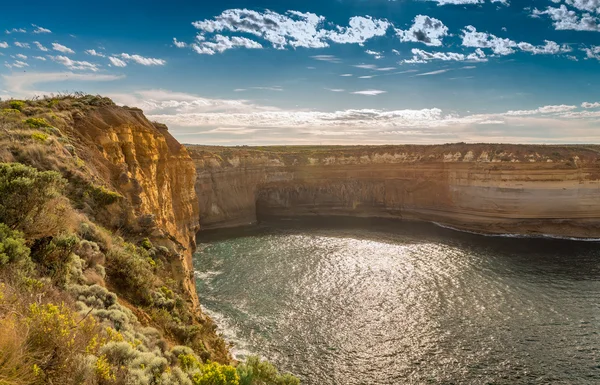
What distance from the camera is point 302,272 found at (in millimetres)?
32781

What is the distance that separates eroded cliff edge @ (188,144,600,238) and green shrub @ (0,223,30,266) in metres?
45.5

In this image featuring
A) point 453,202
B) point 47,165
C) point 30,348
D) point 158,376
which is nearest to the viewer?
point 30,348

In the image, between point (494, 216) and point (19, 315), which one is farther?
point (494, 216)

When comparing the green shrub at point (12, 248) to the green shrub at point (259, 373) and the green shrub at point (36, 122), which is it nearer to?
the green shrub at point (259, 373)

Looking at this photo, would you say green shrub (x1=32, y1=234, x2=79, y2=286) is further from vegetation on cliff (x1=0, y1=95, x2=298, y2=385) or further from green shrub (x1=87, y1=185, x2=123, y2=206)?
green shrub (x1=87, y1=185, x2=123, y2=206)

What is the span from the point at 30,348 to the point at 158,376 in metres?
2.20

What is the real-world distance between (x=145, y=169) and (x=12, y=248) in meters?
18.8

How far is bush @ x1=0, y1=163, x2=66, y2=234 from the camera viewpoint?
28.0ft

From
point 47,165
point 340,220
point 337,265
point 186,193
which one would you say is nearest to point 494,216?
point 340,220

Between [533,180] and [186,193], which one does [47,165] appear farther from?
[533,180]

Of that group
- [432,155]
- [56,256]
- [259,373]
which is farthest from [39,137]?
[432,155]

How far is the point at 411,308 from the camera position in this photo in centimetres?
2539

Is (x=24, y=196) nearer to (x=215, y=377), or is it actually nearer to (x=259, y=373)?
(x=215, y=377)

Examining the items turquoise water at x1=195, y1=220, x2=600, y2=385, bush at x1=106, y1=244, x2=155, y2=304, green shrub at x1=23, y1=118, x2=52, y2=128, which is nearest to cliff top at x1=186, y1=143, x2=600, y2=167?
turquoise water at x1=195, y1=220, x2=600, y2=385
